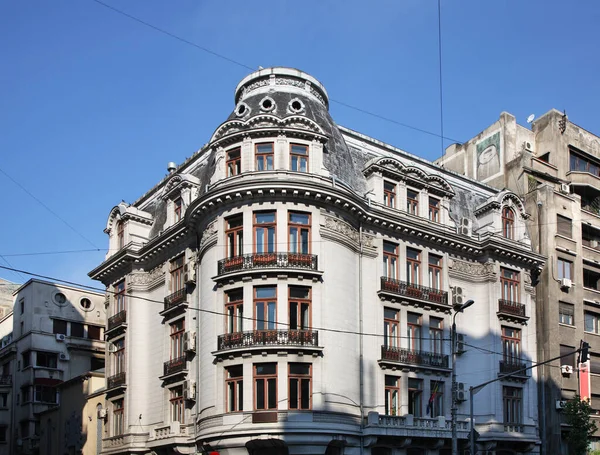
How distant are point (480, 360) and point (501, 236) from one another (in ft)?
25.8

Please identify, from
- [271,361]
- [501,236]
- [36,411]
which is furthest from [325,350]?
[36,411]

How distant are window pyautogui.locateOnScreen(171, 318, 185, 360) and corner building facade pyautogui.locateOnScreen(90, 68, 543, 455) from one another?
0.41 feet

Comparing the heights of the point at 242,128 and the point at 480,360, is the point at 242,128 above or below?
above

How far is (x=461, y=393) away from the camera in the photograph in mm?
42594

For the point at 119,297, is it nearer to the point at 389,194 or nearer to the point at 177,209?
the point at 177,209

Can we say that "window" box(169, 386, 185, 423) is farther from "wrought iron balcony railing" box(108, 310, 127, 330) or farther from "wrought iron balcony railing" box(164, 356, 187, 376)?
"wrought iron balcony railing" box(108, 310, 127, 330)

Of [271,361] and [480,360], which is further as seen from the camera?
[480,360]

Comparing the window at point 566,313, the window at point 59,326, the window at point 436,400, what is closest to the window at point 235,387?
the window at point 436,400

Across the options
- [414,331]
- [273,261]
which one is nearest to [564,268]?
[414,331]

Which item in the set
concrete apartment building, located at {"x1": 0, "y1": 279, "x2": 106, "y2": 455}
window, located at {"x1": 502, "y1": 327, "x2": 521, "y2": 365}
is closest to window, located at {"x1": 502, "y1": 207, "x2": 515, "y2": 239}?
window, located at {"x1": 502, "y1": 327, "x2": 521, "y2": 365}

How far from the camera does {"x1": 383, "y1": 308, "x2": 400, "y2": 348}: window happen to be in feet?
133

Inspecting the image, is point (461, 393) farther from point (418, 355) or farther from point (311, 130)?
point (311, 130)

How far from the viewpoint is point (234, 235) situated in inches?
1505

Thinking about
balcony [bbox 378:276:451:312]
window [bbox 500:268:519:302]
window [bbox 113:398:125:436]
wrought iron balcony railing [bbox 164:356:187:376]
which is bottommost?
window [bbox 113:398:125:436]
